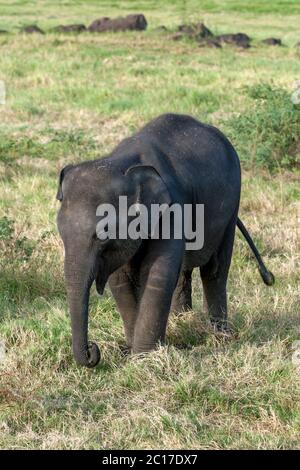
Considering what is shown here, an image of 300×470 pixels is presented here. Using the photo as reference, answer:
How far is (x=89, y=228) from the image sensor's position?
4438 millimetres

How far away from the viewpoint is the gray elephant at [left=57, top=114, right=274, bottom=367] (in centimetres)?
447

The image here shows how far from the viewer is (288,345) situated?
17.8ft

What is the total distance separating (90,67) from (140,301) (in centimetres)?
1367

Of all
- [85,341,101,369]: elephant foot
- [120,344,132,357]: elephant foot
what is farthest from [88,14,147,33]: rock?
[85,341,101,369]: elephant foot

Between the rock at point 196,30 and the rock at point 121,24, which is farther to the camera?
the rock at point 121,24

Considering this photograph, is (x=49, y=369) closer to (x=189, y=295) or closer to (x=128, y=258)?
(x=128, y=258)

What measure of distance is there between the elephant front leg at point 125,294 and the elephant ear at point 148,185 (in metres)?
0.53

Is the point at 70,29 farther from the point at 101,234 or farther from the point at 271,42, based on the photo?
the point at 101,234

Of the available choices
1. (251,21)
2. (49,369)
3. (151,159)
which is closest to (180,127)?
(151,159)

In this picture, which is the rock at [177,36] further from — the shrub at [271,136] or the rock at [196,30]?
the shrub at [271,136]

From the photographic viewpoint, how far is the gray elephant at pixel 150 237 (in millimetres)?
4473

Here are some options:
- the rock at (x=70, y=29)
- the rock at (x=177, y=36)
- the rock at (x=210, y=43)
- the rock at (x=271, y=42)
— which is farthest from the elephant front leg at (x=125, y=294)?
the rock at (x=271, y=42)

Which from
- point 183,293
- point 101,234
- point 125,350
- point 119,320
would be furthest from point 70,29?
point 101,234

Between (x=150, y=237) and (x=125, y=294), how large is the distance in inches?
18.7
